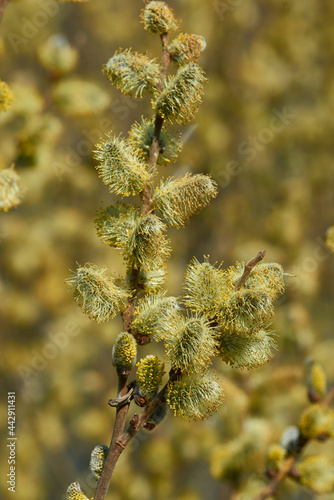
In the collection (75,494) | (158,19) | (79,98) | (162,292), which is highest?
(79,98)

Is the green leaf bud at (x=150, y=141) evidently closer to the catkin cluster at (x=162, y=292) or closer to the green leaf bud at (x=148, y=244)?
the catkin cluster at (x=162, y=292)

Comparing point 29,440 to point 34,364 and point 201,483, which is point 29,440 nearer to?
point 34,364

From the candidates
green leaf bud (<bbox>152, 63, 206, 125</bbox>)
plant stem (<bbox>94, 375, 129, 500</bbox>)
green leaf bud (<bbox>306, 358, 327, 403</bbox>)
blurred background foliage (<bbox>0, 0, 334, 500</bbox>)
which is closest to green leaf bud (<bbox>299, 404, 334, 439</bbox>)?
green leaf bud (<bbox>306, 358, 327, 403</bbox>)

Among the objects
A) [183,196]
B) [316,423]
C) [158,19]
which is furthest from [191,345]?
[316,423]

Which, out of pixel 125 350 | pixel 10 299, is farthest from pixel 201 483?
pixel 125 350

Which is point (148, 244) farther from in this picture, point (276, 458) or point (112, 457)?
point (276, 458)

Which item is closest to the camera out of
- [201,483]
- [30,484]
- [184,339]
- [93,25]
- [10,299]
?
[184,339]
